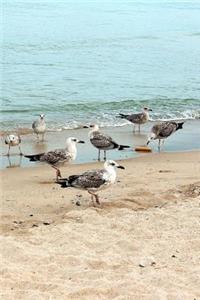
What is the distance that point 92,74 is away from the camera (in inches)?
962

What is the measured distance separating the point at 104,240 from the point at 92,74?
17.7 meters

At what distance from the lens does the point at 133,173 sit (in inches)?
431

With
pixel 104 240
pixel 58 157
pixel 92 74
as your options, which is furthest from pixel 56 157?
pixel 92 74

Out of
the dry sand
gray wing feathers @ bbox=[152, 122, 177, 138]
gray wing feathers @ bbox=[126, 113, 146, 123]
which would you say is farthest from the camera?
gray wing feathers @ bbox=[126, 113, 146, 123]

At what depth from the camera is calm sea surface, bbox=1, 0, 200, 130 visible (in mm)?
18594

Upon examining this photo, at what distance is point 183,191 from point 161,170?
5.83 ft

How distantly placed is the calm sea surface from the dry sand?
6.82m

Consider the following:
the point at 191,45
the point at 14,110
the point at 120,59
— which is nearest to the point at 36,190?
the point at 14,110

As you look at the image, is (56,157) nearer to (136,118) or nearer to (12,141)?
(12,141)

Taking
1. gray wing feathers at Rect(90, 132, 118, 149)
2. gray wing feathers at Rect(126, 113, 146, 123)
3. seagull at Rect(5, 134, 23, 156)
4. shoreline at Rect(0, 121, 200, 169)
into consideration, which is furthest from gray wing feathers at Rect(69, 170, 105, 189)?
gray wing feathers at Rect(126, 113, 146, 123)

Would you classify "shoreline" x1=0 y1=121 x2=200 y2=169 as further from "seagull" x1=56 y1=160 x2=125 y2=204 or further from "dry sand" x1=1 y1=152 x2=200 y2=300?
"seagull" x1=56 y1=160 x2=125 y2=204

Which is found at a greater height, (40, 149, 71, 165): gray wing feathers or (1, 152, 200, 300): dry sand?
(40, 149, 71, 165): gray wing feathers

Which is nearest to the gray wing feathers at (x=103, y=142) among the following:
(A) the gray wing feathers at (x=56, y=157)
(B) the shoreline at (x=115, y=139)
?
(B) the shoreline at (x=115, y=139)

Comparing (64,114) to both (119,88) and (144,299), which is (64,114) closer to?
(119,88)
